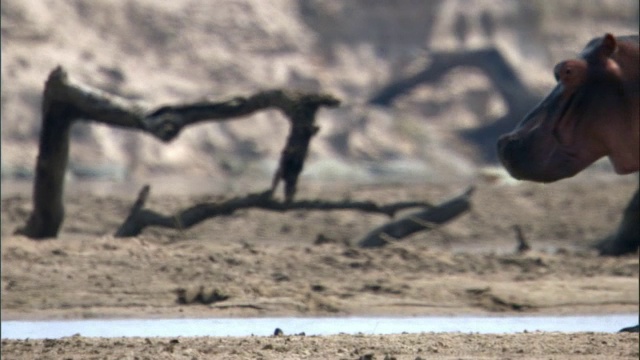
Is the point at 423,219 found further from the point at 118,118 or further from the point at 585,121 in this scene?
the point at 585,121

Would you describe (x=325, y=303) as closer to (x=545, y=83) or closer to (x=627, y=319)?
(x=627, y=319)

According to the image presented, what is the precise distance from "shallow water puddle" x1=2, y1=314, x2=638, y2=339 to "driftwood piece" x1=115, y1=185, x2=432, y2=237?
2.23 metres

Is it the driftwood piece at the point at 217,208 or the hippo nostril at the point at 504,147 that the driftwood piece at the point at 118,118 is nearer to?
the driftwood piece at the point at 217,208

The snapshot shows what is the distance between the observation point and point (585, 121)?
17.7 feet

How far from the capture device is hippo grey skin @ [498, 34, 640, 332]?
529cm

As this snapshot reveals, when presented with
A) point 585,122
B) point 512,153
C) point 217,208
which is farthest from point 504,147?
point 217,208

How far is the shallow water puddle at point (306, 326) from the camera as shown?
8648 millimetres

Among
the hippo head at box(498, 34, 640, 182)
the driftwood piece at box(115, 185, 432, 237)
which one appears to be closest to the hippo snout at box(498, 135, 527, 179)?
the hippo head at box(498, 34, 640, 182)

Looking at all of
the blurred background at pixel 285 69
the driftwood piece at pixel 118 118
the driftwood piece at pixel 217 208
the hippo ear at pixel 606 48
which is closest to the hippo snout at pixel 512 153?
the hippo ear at pixel 606 48

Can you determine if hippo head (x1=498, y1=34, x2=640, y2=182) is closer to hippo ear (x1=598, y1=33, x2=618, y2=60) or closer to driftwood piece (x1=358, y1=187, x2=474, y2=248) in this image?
hippo ear (x1=598, y1=33, x2=618, y2=60)

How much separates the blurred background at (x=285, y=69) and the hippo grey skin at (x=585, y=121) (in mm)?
18044

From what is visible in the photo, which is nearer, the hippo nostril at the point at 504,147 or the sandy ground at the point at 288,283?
the hippo nostril at the point at 504,147

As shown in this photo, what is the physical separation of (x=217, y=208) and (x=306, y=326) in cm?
298

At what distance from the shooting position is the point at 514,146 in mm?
5562
